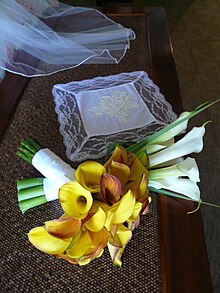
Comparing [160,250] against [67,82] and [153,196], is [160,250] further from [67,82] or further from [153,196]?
[67,82]

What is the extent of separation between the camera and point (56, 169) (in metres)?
0.60

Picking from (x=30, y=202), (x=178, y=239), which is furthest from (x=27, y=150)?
(x=178, y=239)

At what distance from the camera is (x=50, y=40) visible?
100cm

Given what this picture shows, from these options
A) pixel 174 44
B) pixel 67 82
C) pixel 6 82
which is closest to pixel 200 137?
pixel 67 82

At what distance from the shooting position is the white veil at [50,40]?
938 mm

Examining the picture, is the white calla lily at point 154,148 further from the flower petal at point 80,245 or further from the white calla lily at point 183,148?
the flower petal at point 80,245

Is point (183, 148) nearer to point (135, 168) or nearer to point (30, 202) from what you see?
point (135, 168)

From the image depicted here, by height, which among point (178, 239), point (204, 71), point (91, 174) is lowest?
point (204, 71)

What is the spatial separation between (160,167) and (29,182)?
0.79ft

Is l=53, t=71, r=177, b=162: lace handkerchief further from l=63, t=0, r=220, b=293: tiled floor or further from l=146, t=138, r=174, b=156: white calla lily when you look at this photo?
l=63, t=0, r=220, b=293: tiled floor

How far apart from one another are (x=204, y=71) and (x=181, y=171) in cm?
152

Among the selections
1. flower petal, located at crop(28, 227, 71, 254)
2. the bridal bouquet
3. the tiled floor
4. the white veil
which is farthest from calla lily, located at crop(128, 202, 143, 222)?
the tiled floor

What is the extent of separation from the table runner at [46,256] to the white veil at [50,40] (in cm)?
23

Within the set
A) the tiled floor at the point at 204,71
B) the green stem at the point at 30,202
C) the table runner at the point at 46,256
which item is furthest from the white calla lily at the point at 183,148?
the tiled floor at the point at 204,71
